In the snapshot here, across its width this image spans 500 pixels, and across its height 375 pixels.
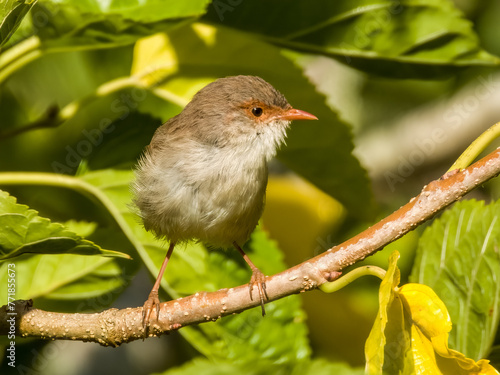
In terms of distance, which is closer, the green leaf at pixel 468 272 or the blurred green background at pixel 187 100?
the green leaf at pixel 468 272

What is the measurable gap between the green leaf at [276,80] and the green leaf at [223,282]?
1.31 feet

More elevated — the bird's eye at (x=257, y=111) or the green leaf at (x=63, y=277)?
the bird's eye at (x=257, y=111)

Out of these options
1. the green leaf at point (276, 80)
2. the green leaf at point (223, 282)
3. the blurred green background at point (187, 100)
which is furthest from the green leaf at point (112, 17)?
the green leaf at point (223, 282)

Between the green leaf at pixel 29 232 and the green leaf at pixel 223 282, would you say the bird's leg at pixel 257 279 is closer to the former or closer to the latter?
the green leaf at pixel 223 282

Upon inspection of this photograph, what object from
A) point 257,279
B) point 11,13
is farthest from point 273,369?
point 11,13

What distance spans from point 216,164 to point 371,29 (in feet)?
2.85

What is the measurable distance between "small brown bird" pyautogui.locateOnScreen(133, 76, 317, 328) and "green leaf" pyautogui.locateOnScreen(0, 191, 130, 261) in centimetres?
97

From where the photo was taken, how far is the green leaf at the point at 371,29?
7.75 feet

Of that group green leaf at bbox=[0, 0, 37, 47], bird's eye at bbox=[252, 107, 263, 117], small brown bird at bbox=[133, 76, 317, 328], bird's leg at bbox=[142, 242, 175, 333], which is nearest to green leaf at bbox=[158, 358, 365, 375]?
bird's leg at bbox=[142, 242, 175, 333]

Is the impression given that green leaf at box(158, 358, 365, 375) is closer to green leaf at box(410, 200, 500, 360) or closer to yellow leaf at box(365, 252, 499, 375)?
yellow leaf at box(365, 252, 499, 375)

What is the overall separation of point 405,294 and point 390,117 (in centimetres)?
204

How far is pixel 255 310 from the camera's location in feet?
7.80

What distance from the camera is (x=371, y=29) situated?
239 cm

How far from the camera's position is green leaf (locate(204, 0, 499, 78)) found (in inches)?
93.0
